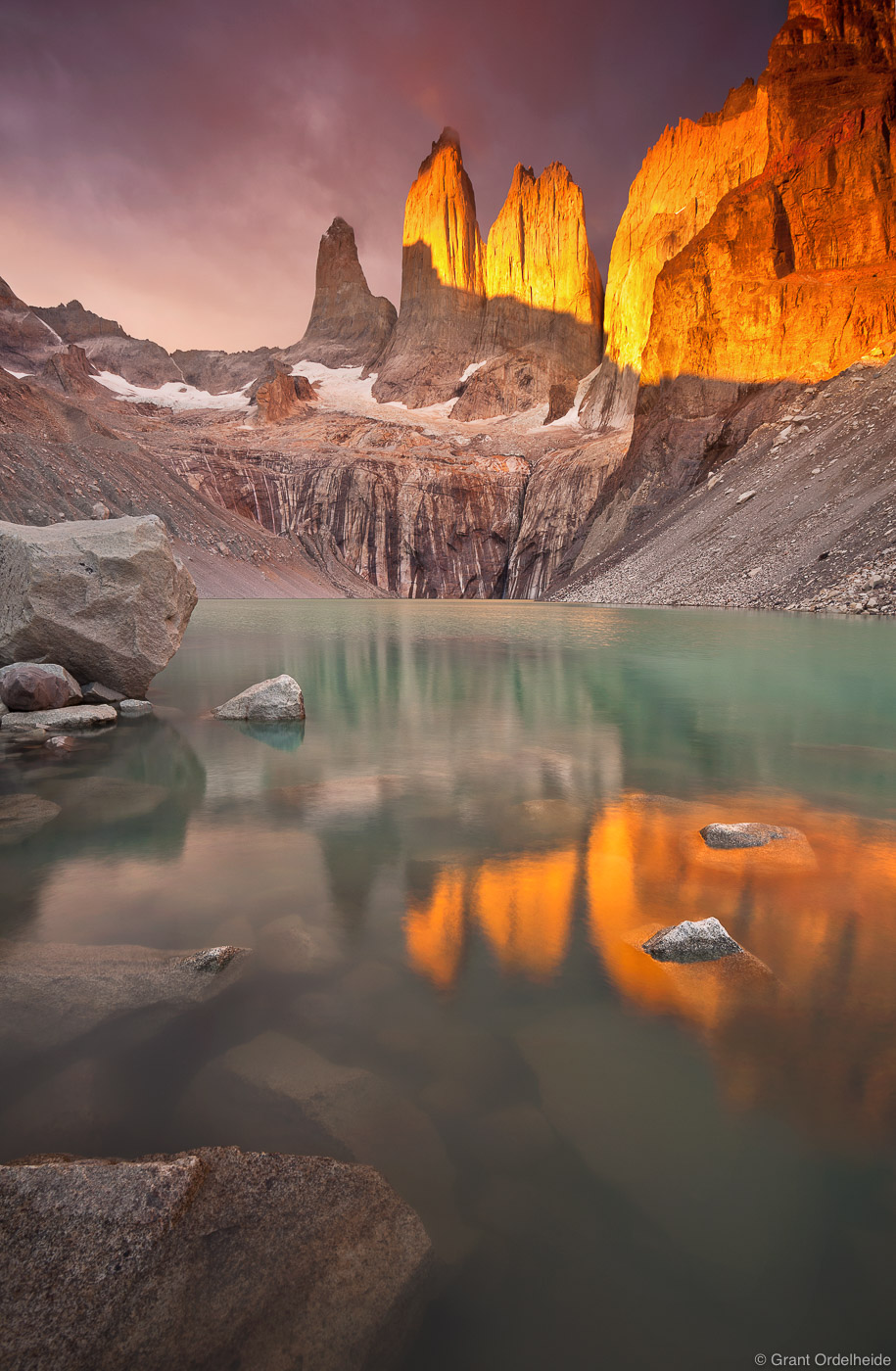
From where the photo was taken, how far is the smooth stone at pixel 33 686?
883cm

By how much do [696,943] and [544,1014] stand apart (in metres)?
0.83

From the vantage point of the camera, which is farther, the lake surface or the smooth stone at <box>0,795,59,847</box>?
the smooth stone at <box>0,795,59,847</box>

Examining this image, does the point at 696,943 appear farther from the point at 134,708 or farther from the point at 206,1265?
the point at 134,708

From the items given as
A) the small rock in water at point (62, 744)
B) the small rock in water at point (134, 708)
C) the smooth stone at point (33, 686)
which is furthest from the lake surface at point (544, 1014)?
the small rock in water at point (134, 708)

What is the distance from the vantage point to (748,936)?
3.40 m

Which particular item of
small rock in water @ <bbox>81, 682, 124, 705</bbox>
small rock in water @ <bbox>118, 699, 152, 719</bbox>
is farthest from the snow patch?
small rock in water @ <bbox>118, 699, 152, 719</bbox>

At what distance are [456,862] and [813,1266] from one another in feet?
9.05

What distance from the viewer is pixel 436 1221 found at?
6.38 ft

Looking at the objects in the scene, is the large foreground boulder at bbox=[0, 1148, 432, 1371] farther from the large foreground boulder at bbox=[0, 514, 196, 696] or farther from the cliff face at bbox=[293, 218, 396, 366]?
the cliff face at bbox=[293, 218, 396, 366]

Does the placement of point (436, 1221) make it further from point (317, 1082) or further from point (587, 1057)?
point (587, 1057)

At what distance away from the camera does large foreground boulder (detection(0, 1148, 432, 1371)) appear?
159 centimetres

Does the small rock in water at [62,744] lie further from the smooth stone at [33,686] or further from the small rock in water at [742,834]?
the small rock in water at [742,834]

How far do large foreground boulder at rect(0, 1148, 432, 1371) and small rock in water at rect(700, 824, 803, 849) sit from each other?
3.25m

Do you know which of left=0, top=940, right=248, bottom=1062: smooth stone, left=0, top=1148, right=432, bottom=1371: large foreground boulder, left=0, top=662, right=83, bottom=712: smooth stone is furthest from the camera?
left=0, top=662, right=83, bottom=712: smooth stone
